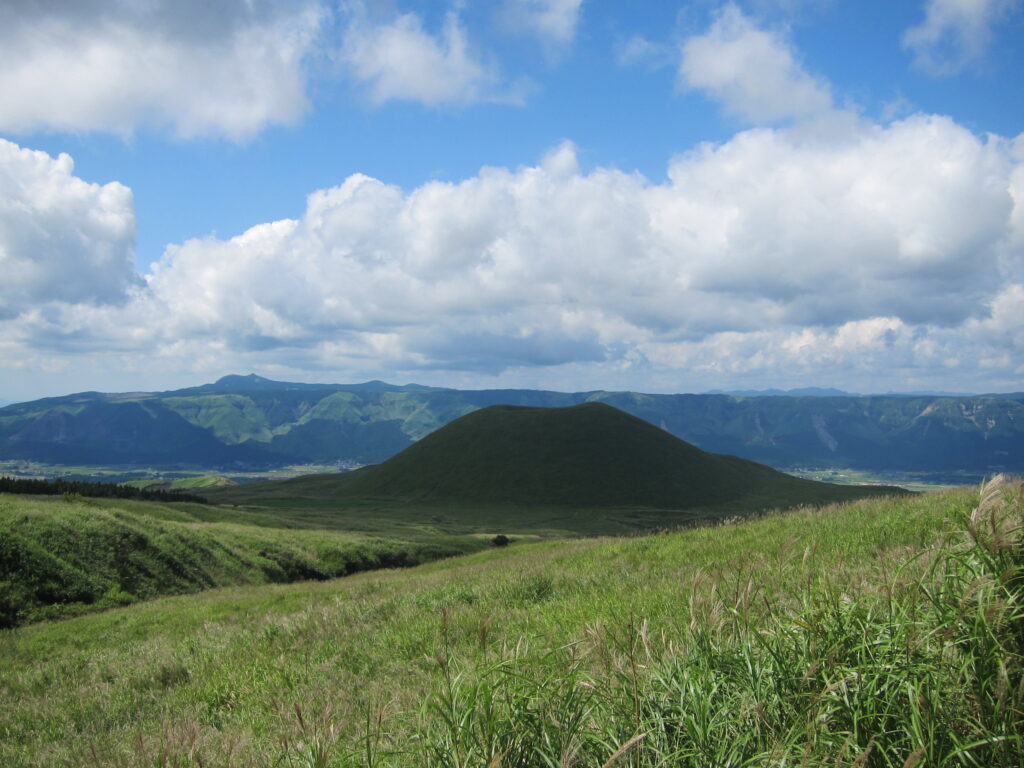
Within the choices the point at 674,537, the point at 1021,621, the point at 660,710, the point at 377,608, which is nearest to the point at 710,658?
the point at 660,710

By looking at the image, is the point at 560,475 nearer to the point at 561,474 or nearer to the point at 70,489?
the point at 561,474

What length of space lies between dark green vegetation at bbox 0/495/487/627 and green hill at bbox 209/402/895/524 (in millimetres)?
74352

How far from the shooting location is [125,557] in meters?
30.9

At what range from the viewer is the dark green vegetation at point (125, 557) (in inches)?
1020

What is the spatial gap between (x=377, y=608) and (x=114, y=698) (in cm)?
473

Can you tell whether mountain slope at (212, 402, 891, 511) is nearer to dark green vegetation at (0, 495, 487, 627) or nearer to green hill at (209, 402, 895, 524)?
green hill at (209, 402, 895, 524)

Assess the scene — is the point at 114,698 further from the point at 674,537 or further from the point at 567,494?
the point at 567,494

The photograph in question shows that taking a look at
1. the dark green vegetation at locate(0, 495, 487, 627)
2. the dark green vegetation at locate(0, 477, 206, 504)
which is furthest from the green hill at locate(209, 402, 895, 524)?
the dark green vegetation at locate(0, 495, 487, 627)

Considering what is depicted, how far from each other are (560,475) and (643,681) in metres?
140

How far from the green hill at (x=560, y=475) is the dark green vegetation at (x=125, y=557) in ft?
244

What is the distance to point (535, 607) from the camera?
986 centimetres

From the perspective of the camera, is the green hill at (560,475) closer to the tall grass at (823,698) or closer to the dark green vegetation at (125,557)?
the dark green vegetation at (125,557)

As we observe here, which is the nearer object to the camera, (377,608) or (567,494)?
(377,608)

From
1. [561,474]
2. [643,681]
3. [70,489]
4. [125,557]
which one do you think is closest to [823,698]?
[643,681]
